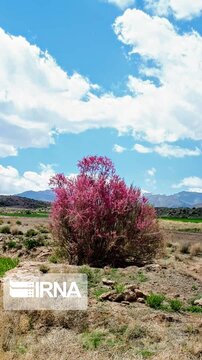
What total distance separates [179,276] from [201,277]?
117cm

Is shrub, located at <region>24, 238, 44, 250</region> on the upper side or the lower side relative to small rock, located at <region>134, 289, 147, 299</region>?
upper

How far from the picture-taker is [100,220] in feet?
57.6

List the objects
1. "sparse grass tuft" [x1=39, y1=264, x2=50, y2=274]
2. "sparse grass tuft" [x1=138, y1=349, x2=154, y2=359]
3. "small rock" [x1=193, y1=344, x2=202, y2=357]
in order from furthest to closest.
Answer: "sparse grass tuft" [x1=39, y1=264, x2=50, y2=274] < "small rock" [x1=193, y1=344, x2=202, y2=357] < "sparse grass tuft" [x1=138, y1=349, x2=154, y2=359]

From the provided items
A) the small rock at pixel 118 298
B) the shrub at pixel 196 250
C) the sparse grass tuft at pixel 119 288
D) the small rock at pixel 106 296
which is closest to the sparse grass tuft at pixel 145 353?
the small rock at pixel 118 298

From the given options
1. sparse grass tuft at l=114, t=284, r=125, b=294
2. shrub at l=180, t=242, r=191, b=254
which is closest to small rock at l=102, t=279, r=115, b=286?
sparse grass tuft at l=114, t=284, r=125, b=294

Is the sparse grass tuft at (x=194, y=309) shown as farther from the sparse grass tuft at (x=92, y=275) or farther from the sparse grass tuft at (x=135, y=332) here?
the sparse grass tuft at (x=92, y=275)

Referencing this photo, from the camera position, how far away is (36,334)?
33.2 ft

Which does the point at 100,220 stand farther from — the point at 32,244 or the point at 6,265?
the point at 32,244

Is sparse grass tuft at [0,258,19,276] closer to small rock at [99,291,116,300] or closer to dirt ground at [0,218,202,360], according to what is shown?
dirt ground at [0,218,202,360]

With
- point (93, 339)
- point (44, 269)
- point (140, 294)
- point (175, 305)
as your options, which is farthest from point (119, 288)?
Result: point (93, 339)

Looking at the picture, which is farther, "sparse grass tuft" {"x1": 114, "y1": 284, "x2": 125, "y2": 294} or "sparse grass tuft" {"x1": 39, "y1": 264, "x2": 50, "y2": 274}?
"sparse grass tuft" {"x1": 39, "y1": 264, "x2": 50, "y2": 274}

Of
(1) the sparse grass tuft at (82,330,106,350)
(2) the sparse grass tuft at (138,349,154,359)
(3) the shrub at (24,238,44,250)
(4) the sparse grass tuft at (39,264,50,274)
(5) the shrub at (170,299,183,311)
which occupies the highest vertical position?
(3) the shrub at (24,238,44,250)

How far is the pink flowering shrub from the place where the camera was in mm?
17484

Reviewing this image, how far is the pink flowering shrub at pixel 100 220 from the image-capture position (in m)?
17.5
